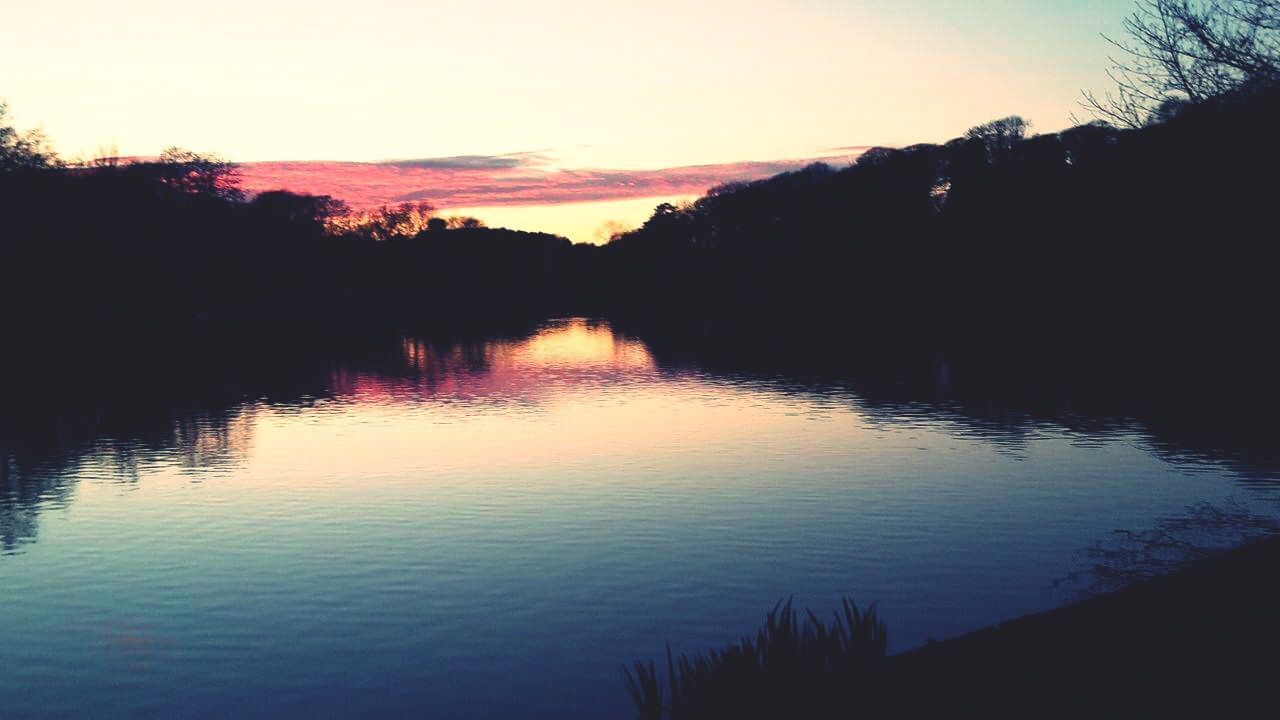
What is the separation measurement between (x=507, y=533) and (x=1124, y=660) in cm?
1689

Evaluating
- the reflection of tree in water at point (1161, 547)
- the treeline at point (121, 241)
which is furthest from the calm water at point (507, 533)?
the treeline at point (121, 241)

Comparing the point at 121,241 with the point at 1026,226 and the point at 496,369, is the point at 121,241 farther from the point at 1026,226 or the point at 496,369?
the point at 1026,226

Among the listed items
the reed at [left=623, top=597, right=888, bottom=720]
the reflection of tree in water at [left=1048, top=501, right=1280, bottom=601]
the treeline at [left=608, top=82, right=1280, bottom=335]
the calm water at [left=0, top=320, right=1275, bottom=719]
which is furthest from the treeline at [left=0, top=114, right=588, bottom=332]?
the reed at [left=623, top=597, right=888, bottom=720]

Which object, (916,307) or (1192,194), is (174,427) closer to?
(1192,194)

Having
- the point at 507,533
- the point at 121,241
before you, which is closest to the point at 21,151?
the point at 121,241

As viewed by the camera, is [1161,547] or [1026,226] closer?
[1161,547]

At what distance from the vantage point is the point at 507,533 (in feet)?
84.0

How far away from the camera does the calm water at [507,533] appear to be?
56.2 feet

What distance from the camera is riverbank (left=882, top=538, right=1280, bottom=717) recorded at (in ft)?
A: 31.4

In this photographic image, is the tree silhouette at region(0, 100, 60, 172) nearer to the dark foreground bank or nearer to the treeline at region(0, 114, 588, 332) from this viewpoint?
the treeline at region(0, 114, 588, 332)

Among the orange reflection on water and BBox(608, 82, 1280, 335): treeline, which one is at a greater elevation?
BBox(608, 82, 1280, 335): treeline

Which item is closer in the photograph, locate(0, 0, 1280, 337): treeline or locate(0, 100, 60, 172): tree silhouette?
locate(0, 0, 1280, 337): treeline

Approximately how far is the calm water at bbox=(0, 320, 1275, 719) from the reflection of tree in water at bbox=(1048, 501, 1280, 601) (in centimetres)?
66

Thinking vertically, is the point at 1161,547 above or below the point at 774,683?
below
